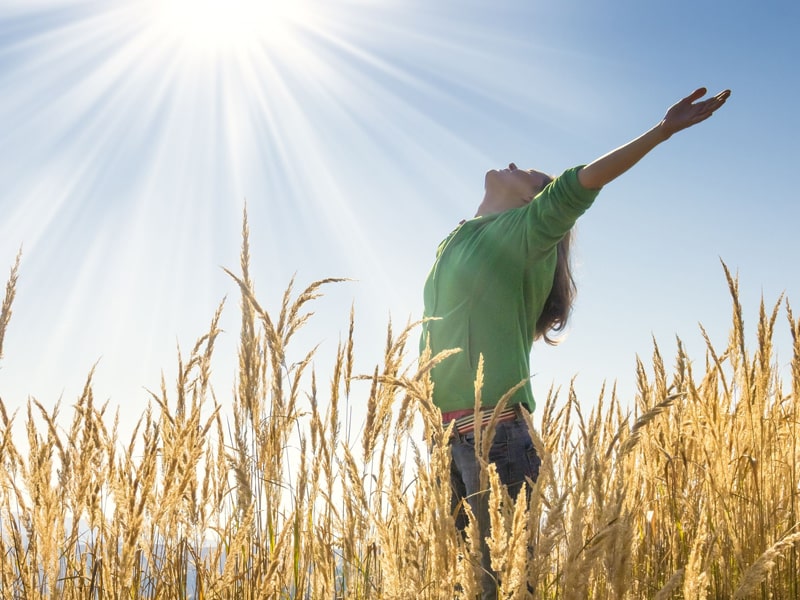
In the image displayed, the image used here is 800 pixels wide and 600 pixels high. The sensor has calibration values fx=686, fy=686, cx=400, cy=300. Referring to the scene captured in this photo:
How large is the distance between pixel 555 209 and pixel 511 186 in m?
0.72

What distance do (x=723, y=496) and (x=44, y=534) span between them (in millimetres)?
1844

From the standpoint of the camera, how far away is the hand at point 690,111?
5.61 feet

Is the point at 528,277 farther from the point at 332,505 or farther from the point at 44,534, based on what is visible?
the point at 44,534

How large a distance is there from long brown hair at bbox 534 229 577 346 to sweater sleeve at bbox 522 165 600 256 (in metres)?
0.57

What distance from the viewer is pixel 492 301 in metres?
2.29

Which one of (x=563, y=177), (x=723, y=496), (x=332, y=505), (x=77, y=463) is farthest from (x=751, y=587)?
(x=77, y=463)

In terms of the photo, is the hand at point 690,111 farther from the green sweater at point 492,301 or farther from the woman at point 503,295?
the green sweater at point 492,301

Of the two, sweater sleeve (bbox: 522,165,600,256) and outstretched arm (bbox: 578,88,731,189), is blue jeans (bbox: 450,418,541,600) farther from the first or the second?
outstretched arm (bbox: 578,88,731,189)

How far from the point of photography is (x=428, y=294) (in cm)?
257

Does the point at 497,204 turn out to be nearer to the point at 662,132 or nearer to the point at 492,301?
the point at 492,301

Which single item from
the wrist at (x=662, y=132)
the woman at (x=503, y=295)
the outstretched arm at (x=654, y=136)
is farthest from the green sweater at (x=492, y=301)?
the wrist at (x=662, y=132)

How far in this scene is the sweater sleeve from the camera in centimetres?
193

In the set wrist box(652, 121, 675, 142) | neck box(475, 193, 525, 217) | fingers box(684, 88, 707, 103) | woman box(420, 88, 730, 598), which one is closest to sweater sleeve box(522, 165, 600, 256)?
woman box(420, 88, 730, 598)

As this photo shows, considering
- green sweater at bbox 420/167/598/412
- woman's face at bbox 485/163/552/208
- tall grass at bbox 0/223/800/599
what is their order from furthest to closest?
woman's face at bbox 485/163/552/208 → green sweater at bbox 420/167/598/412 → tall grass at bbox 0/223/800/599
